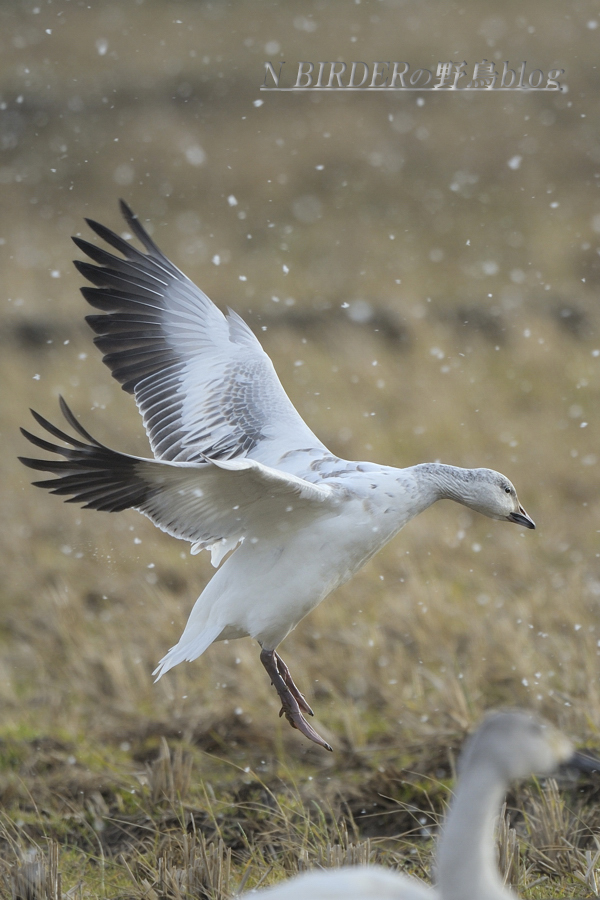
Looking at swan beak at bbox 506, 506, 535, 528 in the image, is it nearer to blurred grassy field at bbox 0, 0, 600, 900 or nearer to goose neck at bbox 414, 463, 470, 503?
goose neck at bbox 414, 463, 470, 503

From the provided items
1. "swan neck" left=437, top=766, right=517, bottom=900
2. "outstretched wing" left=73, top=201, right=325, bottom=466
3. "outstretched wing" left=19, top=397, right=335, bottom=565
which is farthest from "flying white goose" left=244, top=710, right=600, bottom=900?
"outstretched wing" left=73, top=201, right=325, bottom=466

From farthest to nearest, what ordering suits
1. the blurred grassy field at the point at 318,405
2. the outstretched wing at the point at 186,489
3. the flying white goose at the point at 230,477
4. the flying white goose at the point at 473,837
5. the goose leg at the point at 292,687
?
the blurred grassy field at the point at 318,405 < the goose leg at the point at 292,687 < the flying white goose at the point at 230,477 < the outstretched wing at the point at 186,489 < the flying white goose at the point at 473,837

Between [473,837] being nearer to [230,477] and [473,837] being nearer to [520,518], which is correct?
[230,477]

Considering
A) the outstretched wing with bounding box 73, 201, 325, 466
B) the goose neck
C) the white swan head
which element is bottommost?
the white swan head

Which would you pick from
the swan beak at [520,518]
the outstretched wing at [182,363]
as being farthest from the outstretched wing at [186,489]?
the swan beak at [520,518]

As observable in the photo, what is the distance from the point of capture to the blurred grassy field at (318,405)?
3783 millimetres

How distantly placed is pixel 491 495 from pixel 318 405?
247 inches

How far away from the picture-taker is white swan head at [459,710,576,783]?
6.43ft

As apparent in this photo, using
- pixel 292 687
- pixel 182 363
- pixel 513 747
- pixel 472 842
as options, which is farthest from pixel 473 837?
pixel 182 363

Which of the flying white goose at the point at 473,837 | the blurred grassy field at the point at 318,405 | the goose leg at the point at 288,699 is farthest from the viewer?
the blurred grassy field at the point at 318,405

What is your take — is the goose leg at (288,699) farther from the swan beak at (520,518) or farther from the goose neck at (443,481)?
the swan beak at (520,518)

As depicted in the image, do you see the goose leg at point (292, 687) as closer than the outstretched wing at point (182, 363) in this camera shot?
Yes

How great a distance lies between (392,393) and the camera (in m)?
9.79

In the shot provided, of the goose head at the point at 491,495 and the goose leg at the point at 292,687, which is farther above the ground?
the goose head at the point at 491,495
